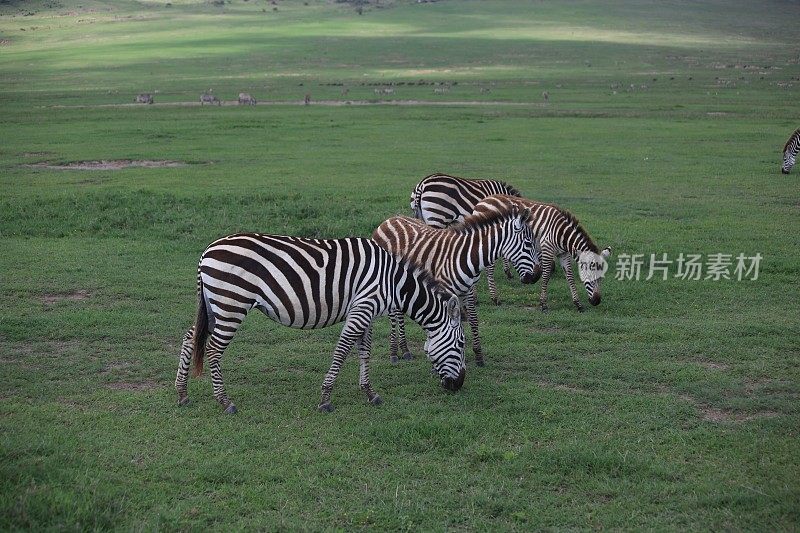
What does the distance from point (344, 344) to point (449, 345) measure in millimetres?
1135

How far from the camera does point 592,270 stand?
11.9 m

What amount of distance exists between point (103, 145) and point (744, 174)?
72.0 ft

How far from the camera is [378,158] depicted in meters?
26.3

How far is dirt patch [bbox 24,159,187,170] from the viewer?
2464 centimetres

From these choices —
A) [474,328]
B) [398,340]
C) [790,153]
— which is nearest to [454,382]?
[474,328]

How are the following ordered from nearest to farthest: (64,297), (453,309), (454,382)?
(453,309), (454,382), (64,297)

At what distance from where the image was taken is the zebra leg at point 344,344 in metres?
8.30

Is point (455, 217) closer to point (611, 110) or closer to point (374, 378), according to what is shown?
point (374, 378)

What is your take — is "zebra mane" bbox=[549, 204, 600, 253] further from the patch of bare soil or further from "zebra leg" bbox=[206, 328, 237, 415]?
"zebra leg" bbox=[206, 328, 237, 415]

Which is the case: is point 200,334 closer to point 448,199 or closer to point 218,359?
point 218,359

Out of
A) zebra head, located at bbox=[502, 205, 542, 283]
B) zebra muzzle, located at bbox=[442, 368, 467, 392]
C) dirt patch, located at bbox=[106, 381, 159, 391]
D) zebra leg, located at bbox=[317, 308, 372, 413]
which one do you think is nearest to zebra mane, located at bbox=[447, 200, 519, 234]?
zebra head, located at bbox=[502, 205, 542, 283]

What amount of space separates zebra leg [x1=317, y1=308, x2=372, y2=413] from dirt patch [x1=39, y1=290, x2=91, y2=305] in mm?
5693

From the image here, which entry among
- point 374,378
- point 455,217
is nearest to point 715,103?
point 455,217

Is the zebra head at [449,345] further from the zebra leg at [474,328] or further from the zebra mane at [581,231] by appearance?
the zebra mane at [581,231]
